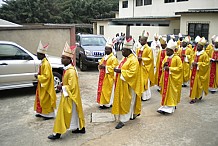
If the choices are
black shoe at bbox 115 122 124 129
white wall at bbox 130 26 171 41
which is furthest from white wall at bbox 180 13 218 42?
black shoe at bbox 115 122 124 129

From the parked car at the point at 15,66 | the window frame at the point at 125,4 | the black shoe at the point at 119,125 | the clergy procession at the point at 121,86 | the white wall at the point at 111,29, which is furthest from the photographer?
the window frame at the point at 125,4

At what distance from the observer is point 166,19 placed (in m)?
21.6

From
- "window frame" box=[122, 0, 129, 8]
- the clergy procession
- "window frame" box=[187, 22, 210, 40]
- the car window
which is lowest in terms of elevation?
the clergy procession

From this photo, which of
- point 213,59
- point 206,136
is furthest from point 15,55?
point 213,59

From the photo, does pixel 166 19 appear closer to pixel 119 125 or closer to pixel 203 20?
pixel 203 20

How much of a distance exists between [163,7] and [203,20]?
9408 millimetres

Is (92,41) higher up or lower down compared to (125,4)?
lower down

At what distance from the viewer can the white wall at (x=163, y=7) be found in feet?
70.5

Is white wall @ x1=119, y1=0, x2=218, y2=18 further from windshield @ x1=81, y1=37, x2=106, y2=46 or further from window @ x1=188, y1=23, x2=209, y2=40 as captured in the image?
windshield @ x1=81, y1=37, x2=106, y2=46

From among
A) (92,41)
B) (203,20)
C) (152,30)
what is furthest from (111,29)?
(92,41)

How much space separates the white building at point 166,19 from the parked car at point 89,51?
813 centimetres

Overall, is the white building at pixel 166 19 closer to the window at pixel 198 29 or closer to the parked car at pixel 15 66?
the window at pixel 198 29

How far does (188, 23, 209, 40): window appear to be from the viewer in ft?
58.1

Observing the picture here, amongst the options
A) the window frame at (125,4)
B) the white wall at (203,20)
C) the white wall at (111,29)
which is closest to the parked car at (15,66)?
the white wall at (203,20)
